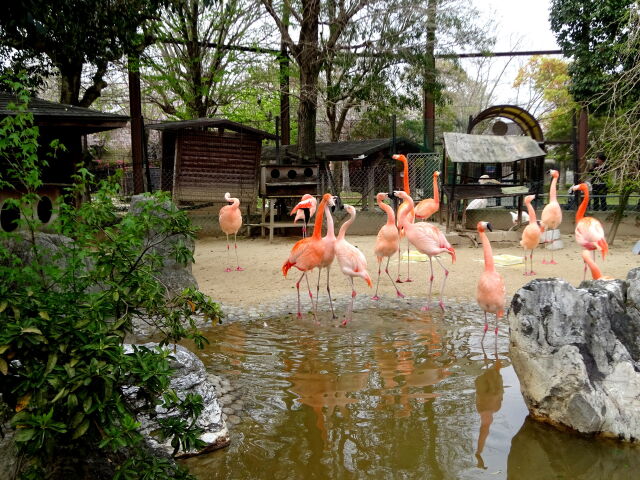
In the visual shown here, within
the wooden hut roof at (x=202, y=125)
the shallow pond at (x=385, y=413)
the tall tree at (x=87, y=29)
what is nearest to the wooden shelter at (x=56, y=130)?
the tall tree at (x=87, y=29)

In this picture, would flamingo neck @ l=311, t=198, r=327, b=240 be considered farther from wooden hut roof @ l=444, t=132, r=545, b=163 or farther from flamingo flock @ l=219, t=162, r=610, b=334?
wooden hut roof @ l=444, t=132, r=545, b=163

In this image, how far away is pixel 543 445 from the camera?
11.0ft

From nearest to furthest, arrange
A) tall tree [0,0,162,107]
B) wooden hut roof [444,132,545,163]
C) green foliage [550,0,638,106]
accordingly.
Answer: tall tree [0,0,162,107] → wooden hut roof [444,132,545,163] → green foliage [550,0,638,106]

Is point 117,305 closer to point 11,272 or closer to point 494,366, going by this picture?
point 11,272

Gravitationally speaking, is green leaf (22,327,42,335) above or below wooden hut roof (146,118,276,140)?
below

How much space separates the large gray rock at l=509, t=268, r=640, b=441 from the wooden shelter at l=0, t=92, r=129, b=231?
504cm

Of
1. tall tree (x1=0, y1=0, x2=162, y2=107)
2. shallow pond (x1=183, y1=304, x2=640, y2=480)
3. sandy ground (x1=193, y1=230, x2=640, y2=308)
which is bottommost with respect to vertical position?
shallow pond (x1=183, y1=304, x2=640, y2=480)

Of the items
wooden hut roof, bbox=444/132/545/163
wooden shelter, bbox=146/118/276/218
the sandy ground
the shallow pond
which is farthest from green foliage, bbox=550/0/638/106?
the shallow pond

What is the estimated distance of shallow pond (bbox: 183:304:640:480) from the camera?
310cm

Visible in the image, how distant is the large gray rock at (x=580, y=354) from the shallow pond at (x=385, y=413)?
0.14 m

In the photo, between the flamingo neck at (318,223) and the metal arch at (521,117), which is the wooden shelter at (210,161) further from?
the flamingo neck at (318,223)

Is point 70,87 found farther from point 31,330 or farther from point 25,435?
point 25,435

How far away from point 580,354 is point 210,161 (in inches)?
392

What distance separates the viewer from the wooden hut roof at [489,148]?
1150 centimetres
